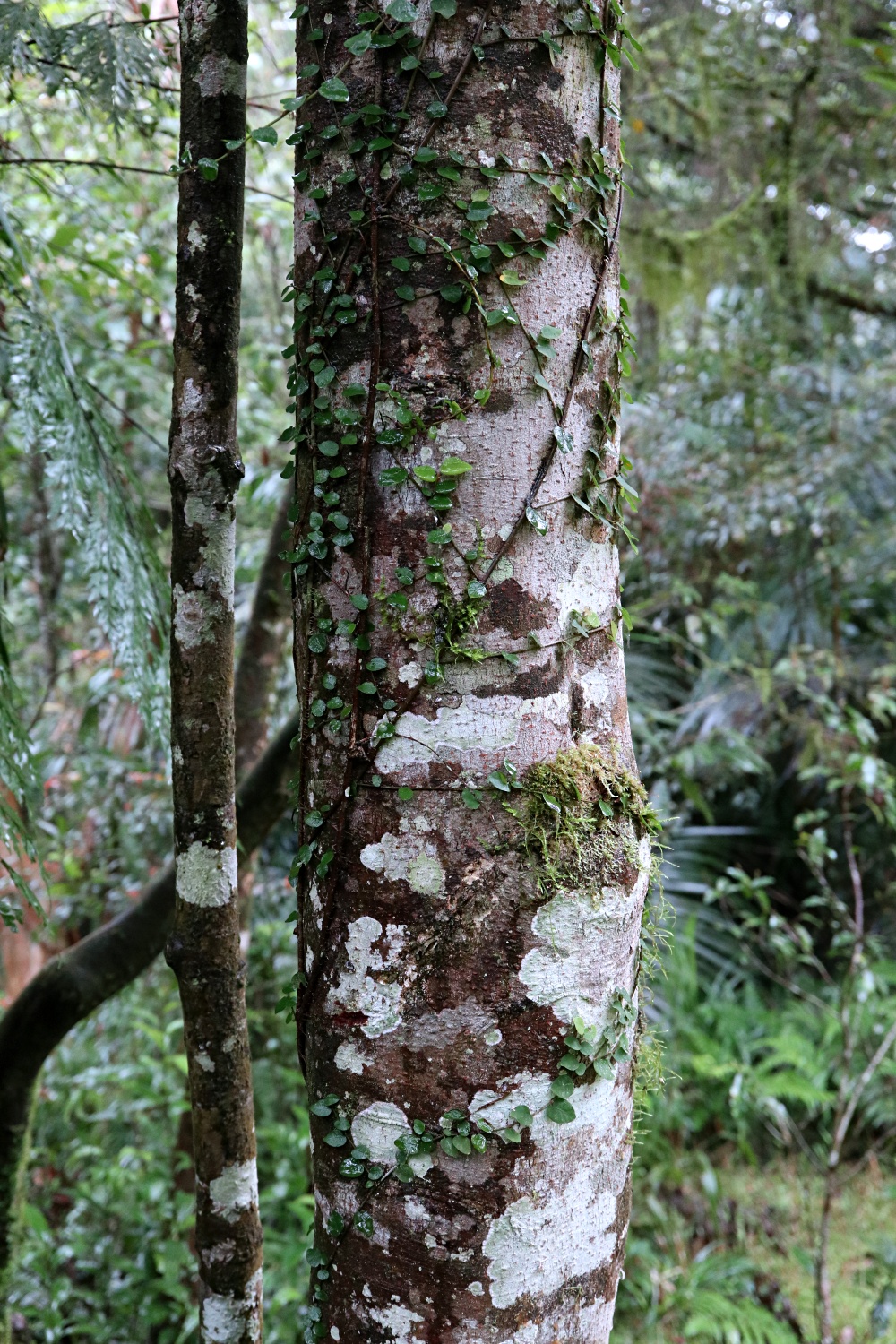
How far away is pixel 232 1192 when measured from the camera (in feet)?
3.84

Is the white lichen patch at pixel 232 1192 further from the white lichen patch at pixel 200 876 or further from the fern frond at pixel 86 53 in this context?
the fern frond at pixel 86 53

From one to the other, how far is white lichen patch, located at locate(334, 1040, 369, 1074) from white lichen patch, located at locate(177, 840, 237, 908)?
29 cm

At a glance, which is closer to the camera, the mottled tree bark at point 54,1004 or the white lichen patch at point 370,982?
the white lichen patch at point 370,982

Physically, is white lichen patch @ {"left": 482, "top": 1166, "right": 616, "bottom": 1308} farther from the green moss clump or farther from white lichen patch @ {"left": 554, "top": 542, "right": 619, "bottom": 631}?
white lichen patch @ {"left": 554, "top": 542, "right": 619, "bottom": 631}

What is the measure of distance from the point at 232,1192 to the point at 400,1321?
339 mm

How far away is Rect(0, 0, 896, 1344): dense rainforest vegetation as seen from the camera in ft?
9.64

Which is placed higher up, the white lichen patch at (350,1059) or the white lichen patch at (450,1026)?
the white lichen patch at (450,1026)

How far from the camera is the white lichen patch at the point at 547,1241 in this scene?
35.7 inches

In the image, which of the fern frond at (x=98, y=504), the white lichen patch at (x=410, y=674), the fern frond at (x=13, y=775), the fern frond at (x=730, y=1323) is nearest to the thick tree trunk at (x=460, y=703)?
the white lichen patch at (x=410, y=674)

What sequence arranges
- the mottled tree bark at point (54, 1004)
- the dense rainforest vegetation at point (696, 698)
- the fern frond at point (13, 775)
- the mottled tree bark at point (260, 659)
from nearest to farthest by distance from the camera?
the fern frond at point (13, 775) → the mottled tree bark at point (54, 1004) → the mottled tree bark at point (260, 659) → the dense rainforest vegetation at point (696, 698)

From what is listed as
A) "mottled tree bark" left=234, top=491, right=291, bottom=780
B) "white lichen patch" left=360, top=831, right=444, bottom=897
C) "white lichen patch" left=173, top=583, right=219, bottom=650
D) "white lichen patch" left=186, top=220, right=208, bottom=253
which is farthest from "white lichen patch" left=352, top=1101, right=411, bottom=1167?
"mottled tree bark" left=234, top=491, right=291, bottom=780

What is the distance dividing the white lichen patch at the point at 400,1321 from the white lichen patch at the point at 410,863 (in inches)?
16.4

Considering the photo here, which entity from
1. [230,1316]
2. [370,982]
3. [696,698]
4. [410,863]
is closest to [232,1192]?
[230,1316]

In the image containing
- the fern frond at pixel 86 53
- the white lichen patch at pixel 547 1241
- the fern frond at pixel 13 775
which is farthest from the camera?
the fern frond at pixel 86 53
